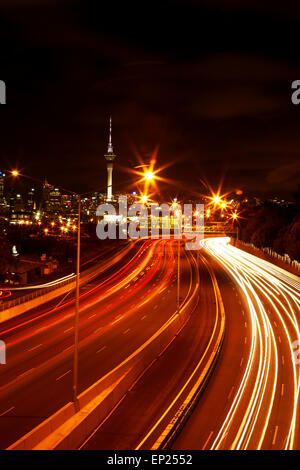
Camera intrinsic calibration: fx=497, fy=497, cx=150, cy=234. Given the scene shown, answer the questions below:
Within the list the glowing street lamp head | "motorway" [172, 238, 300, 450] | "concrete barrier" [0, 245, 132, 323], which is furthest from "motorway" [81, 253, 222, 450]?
"concrete barrier" [0, 245, 132, 323]

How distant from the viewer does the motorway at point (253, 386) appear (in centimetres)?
1262

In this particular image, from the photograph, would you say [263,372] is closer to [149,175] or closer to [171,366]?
[171,366]

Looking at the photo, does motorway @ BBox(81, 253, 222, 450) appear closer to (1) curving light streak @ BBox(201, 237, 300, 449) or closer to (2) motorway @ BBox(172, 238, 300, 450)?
(2) motorway @ BBox(172, 238, 300, 450)

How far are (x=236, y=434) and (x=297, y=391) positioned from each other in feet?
13.9

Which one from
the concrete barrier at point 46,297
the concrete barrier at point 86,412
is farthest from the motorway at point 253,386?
the concrete barrier at point 46,297

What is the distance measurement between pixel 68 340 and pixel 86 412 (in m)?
11.0

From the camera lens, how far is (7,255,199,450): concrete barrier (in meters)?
10.4

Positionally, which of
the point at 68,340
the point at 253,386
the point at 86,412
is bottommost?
the point at 253,386

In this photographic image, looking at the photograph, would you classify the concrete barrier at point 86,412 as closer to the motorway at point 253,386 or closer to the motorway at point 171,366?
the motorway at point 171,366

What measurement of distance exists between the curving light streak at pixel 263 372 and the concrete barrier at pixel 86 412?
10.4 feet

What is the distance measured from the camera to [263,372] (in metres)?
18.4

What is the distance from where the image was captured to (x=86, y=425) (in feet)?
40.6

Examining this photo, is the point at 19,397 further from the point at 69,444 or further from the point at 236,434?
the point at 236,434

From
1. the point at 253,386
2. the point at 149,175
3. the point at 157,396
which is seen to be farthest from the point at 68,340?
the point at 149,175
